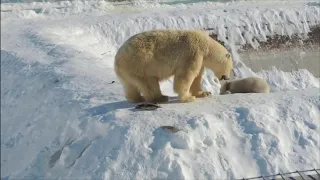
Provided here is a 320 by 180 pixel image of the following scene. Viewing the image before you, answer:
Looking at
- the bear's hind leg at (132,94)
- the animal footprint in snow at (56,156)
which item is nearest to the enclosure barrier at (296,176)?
the bear's hind leg at (132,94)

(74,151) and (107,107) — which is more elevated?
(107,107)

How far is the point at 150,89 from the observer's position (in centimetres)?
766

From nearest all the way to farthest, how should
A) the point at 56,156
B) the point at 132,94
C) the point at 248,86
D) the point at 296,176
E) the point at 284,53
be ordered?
the point at 296,176 < the point at 56,156 < the point at 132,94 < the point at 248,86 < the point at 284,53

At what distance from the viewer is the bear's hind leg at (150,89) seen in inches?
298

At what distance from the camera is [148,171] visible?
643cm

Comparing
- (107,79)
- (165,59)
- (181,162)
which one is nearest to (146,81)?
(165,59)

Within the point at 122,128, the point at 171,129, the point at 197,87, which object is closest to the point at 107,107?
the point at 122,128

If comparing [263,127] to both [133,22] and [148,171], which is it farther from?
[133,22]

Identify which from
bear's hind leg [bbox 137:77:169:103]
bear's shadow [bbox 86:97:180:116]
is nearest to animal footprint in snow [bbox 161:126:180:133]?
bear's shadow [bbox 86:97:180:116]

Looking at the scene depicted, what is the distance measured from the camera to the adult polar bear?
24.4 feet

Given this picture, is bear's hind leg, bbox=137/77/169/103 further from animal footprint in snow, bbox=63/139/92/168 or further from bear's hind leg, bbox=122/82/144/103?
animal footprint in snow, bbox=63/139/92/168

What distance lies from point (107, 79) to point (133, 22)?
7.74 meters

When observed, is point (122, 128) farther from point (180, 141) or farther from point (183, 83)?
point (183, 83)

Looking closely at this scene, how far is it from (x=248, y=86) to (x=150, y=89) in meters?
4.04
